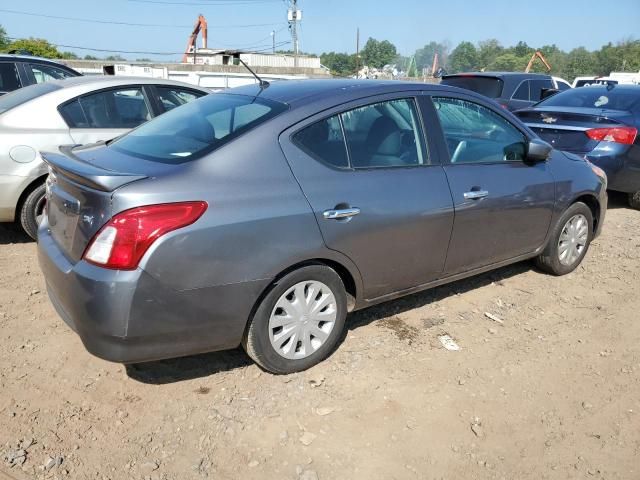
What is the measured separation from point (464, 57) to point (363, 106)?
4019 inches

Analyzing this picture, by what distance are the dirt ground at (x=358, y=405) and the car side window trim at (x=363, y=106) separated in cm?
113

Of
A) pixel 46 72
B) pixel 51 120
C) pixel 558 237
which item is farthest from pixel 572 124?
pixel 46 72

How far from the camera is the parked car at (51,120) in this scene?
4602 millimetres

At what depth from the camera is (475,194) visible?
12.0ft

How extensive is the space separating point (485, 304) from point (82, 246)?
2913mm

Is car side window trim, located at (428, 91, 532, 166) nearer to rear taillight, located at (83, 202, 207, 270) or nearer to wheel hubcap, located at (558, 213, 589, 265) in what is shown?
wheel hubcap, located at (558, 213, 589, 265)

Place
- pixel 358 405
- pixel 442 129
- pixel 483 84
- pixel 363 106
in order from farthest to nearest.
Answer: pixel 483 84 < pixel 442 129 < pixel 363 106 < pixel 358 405

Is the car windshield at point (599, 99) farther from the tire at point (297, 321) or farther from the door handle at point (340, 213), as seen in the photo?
the tire at point (297, 321)

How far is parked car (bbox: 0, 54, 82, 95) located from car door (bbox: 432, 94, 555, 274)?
18.9ft

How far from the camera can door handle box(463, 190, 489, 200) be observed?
3613 mm

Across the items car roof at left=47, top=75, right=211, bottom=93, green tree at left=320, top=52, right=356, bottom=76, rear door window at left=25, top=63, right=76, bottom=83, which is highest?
car roof at left=47, top=75, right=211, bottom=93

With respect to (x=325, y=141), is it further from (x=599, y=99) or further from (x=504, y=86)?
(x=504, y=86)

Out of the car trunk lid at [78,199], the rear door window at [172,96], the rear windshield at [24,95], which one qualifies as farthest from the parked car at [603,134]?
the car trunk lid at [78,199]

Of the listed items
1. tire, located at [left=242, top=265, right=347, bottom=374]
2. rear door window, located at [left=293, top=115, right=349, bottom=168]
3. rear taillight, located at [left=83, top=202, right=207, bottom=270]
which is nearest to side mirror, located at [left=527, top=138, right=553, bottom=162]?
rear door window, located at [left=293, top=115, right=349, bottom=168]
